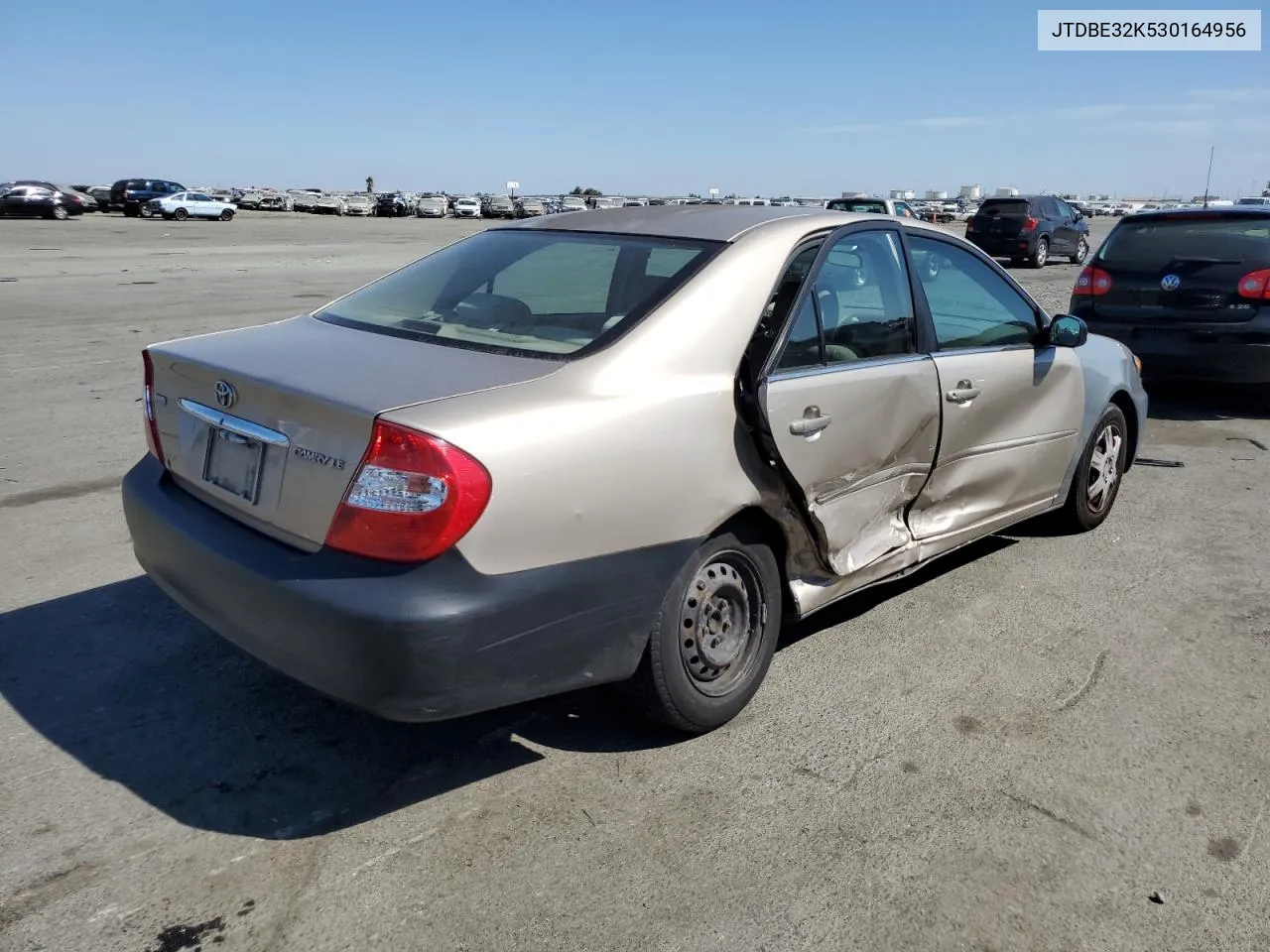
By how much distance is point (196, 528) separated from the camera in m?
3.21

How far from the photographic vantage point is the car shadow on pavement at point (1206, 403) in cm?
887

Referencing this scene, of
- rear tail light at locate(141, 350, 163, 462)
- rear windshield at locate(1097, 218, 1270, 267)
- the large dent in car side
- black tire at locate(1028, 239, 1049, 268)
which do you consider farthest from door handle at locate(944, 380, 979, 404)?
black tire at locate(1028, 239, 1049, 268)

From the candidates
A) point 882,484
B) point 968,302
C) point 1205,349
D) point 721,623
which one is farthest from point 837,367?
point 1205,349

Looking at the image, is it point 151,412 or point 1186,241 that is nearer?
point 151,412

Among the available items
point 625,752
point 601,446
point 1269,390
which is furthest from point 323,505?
point 1269,390

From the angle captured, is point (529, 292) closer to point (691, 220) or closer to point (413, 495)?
point (691, 220)

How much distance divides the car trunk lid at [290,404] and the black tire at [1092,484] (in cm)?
342

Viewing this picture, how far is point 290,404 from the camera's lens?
9.73ft

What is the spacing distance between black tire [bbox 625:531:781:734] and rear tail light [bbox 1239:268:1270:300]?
627 cm

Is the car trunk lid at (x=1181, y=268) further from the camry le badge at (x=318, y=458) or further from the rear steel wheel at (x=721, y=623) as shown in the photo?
the camry le badge at (x=318, y=458)

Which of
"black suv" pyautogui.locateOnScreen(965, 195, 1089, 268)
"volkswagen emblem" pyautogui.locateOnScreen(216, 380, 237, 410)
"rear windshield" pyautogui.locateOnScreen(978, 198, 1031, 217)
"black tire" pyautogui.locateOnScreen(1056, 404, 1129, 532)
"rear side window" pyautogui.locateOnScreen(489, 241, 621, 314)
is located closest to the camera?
"volkswagen emblem" pyautogui.locateOnScreen(216, 380, 237, 410)

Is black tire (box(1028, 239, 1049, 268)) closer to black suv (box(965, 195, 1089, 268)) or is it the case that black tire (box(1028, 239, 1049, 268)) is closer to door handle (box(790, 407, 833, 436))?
black suv (box(965, 195, 1089, 268))

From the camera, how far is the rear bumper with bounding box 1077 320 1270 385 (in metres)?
8.00

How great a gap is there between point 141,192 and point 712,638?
5345cm
